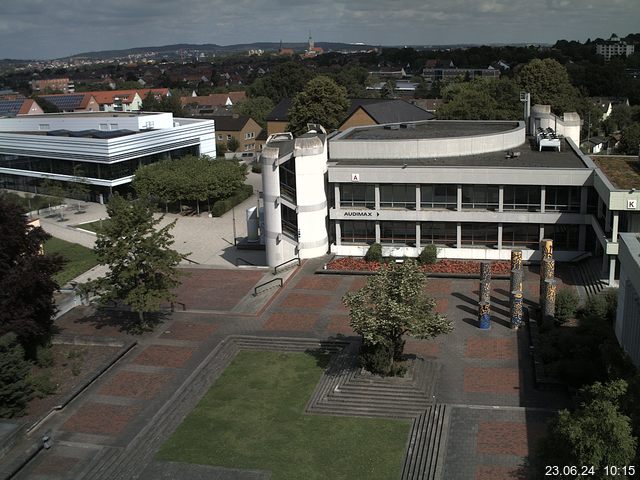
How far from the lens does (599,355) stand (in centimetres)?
2639

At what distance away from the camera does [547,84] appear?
92875 mm

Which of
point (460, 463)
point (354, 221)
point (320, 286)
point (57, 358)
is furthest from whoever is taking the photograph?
point (354, 221)

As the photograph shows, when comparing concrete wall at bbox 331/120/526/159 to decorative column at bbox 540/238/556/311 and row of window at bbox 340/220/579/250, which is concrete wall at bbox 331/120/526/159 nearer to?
row of window at bbox 340/220/579/250

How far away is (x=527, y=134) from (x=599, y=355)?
3703 centimetres

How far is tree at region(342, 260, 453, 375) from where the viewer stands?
2655cm

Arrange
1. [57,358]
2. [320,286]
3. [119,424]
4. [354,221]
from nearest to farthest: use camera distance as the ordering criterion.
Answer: [119,424]
[57,358]
[320,286]
[354,221]

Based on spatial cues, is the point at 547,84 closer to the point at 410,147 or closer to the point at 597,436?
the point at 410,147

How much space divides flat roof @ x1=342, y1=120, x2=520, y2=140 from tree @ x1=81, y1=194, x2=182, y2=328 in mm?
19441

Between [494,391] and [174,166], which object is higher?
[174,166]

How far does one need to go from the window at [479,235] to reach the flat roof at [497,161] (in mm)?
3820

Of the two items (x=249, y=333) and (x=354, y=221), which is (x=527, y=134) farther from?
(x=249, y=333)

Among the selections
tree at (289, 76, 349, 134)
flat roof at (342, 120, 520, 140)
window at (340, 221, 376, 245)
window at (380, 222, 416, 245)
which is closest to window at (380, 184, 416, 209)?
window at (380, 222, 416, 245)

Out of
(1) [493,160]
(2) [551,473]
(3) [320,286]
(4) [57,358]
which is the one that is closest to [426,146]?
(1) [493,160]

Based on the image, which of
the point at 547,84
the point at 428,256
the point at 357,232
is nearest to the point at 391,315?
the point at 428,256
